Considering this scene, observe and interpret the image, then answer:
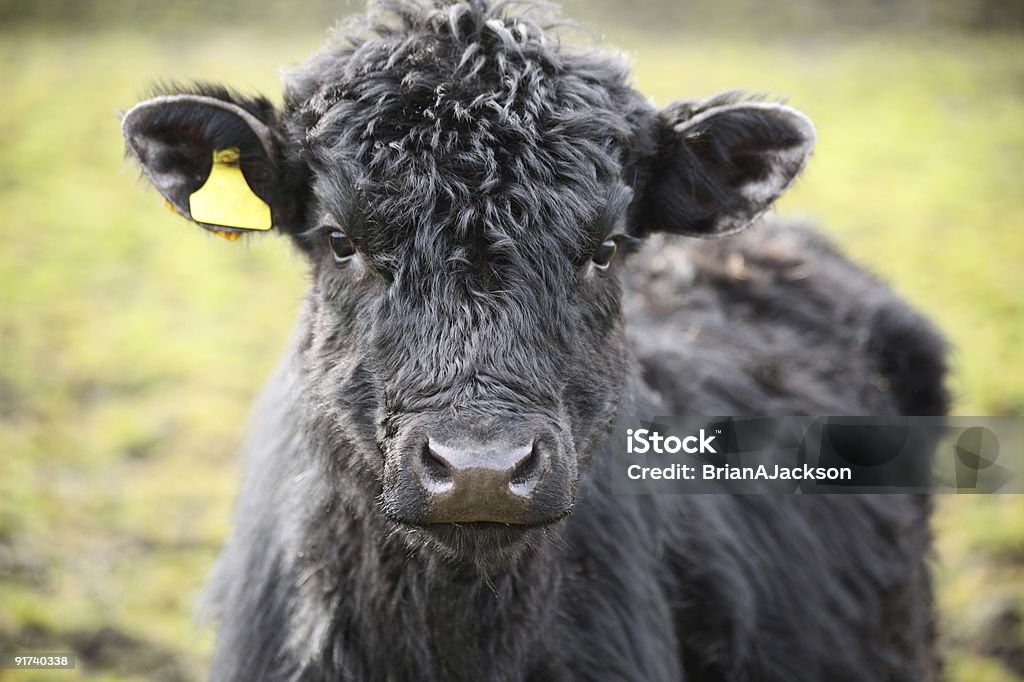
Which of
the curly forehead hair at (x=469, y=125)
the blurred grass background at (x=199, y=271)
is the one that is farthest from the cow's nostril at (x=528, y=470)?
the blurred grass background at (x=199, y=271)

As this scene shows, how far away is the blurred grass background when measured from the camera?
259 inches

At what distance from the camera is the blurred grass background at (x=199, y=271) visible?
657 centimetres

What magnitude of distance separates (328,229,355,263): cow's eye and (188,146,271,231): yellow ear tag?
14.4 inches

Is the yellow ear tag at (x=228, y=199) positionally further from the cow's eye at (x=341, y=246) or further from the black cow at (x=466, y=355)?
the cow's eye at (x=341, y=246)

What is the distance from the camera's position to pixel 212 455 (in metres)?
8.27

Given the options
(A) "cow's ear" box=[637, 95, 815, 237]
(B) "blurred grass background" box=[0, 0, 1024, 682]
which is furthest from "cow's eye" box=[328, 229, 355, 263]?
(A) "cow's ear" box=[637, 95, 815, 237]

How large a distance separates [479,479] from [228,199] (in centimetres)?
161

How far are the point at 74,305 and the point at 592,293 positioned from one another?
9.41 meters

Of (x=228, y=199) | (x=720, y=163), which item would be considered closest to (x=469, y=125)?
(x=228, y=199)

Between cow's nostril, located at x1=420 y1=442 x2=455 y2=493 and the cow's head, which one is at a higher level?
the cow's head

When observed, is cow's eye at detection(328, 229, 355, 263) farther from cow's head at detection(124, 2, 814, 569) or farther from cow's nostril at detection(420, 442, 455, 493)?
cow's nostril at detection(420, 442, 455, 493)

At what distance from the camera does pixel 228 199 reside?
353 centimetres

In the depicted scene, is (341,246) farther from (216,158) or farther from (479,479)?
(479,479)

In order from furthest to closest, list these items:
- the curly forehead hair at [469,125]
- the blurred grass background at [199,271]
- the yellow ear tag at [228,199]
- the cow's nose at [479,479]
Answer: the blurred grass background at [199,271], the yellow ear tag at [228,199], the curly forehead hair at [469,125], the cow's nose at [479,479]
